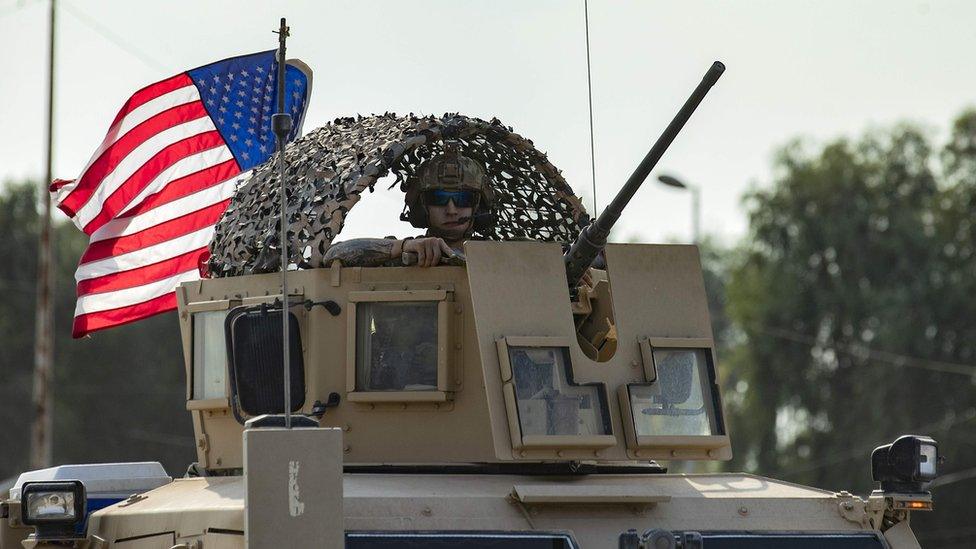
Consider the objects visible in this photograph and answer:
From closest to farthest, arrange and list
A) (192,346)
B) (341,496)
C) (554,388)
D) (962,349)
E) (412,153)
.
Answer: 1. (341,496)
2. (554,388)
3. (192,346)
4. (412,153)
5. (962,349)

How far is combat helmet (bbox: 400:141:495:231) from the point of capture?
1189 cm

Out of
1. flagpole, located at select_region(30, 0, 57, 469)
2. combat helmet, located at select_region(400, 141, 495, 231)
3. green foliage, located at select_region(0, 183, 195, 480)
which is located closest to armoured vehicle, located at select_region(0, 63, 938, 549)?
combat helmet, located at select_region(400, 141, 495, 231)

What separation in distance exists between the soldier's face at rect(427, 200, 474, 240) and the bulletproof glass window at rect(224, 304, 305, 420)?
1.84 meters

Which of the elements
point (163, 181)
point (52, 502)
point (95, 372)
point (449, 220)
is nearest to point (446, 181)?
point (449, 220)

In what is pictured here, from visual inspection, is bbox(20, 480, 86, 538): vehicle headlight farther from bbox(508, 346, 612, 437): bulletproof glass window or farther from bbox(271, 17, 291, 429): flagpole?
bbox(508, 346, 612, 437): bulletproof glass window

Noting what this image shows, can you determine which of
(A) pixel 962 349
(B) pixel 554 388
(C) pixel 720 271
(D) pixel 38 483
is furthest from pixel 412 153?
(C) pixel 720 271

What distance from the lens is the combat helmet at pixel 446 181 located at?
39.0 feet

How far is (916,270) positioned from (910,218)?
4.33ft

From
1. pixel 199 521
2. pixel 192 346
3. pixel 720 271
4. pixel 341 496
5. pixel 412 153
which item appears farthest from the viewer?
pixel 720 271

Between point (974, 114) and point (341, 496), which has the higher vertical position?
point (974, 114)

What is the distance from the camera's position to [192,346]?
11211 mm

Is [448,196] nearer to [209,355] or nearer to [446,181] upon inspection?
[446,181]

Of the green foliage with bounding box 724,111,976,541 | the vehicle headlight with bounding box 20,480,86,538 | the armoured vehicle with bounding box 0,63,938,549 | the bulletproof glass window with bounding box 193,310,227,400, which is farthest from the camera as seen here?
the green foliage with bounding box 724,111,976,541

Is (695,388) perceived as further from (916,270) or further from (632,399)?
(916,270)
